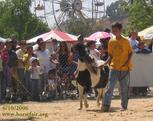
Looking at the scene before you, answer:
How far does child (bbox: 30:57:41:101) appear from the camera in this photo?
18.2 meters

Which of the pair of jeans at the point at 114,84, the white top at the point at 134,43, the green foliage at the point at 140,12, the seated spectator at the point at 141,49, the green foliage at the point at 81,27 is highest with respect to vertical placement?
the green foliage at the point at 140,12

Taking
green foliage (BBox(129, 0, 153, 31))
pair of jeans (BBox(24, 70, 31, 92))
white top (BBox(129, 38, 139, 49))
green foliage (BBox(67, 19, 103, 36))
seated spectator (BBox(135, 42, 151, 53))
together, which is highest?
green foliage (BBox(129, 0, 153, 31))

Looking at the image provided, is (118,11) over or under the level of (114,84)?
over

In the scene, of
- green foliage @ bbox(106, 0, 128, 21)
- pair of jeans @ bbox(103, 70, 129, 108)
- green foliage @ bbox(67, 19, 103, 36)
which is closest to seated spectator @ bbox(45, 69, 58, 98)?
pair of jeans @ bbox(103, 70, 129, 108)

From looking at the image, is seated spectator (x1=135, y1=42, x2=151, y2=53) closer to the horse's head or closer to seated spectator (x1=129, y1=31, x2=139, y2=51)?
seated spectator (x1=129, y1=31, x2=139, y2=51)

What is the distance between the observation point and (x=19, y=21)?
3009 inches

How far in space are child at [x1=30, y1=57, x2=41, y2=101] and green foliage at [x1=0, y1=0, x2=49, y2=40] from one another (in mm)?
56130

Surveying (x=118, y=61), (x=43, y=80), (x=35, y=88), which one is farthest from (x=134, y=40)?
(x=118, y=61)

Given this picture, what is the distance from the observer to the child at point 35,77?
18.2 metres

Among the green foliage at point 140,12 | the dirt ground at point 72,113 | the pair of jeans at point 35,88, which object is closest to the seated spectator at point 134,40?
the pair of jeans at point 35,88

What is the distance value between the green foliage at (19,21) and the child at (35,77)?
56.1 meters

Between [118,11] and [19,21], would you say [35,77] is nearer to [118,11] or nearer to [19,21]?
[19,21]

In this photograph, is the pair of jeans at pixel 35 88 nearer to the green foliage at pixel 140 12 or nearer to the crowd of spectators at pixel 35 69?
the crowd of spectators at pixel 35 69

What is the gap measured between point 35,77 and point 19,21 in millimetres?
58744
